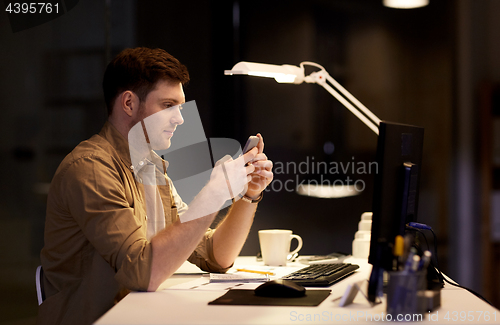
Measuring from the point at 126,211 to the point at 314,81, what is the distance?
867 mm

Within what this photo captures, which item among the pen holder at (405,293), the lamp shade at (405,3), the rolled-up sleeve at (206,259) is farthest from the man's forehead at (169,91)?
the lamp shade at (405,3)

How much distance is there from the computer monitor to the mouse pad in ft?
0.42

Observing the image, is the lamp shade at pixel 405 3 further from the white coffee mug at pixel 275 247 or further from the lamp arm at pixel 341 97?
the white coffee mug at pixel 275 247

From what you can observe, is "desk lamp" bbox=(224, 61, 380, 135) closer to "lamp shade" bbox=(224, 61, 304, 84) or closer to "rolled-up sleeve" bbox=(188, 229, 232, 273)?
"lamp shade" bbox=(224, 61, 304, 84)

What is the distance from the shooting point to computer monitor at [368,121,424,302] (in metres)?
1.00

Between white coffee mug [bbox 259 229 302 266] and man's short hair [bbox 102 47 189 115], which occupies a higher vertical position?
man's short hair [bbox 102 47 189 115]

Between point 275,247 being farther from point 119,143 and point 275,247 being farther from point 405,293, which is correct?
point 405,293

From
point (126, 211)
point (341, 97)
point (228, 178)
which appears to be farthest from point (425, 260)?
point (341, 97)

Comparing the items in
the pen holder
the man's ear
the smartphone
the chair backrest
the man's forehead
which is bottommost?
the chair backrest

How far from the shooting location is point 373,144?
2172 mm

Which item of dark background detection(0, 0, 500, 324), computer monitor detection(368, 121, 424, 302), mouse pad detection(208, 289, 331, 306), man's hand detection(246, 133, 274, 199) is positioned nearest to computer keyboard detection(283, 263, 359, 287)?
mouse pad detection(208, 289, 331, 306)

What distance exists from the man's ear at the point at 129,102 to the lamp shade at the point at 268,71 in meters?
0.30

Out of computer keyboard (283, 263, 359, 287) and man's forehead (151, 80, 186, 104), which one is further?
man's forehead (151, 80, 186, 104)

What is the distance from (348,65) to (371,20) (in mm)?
242
